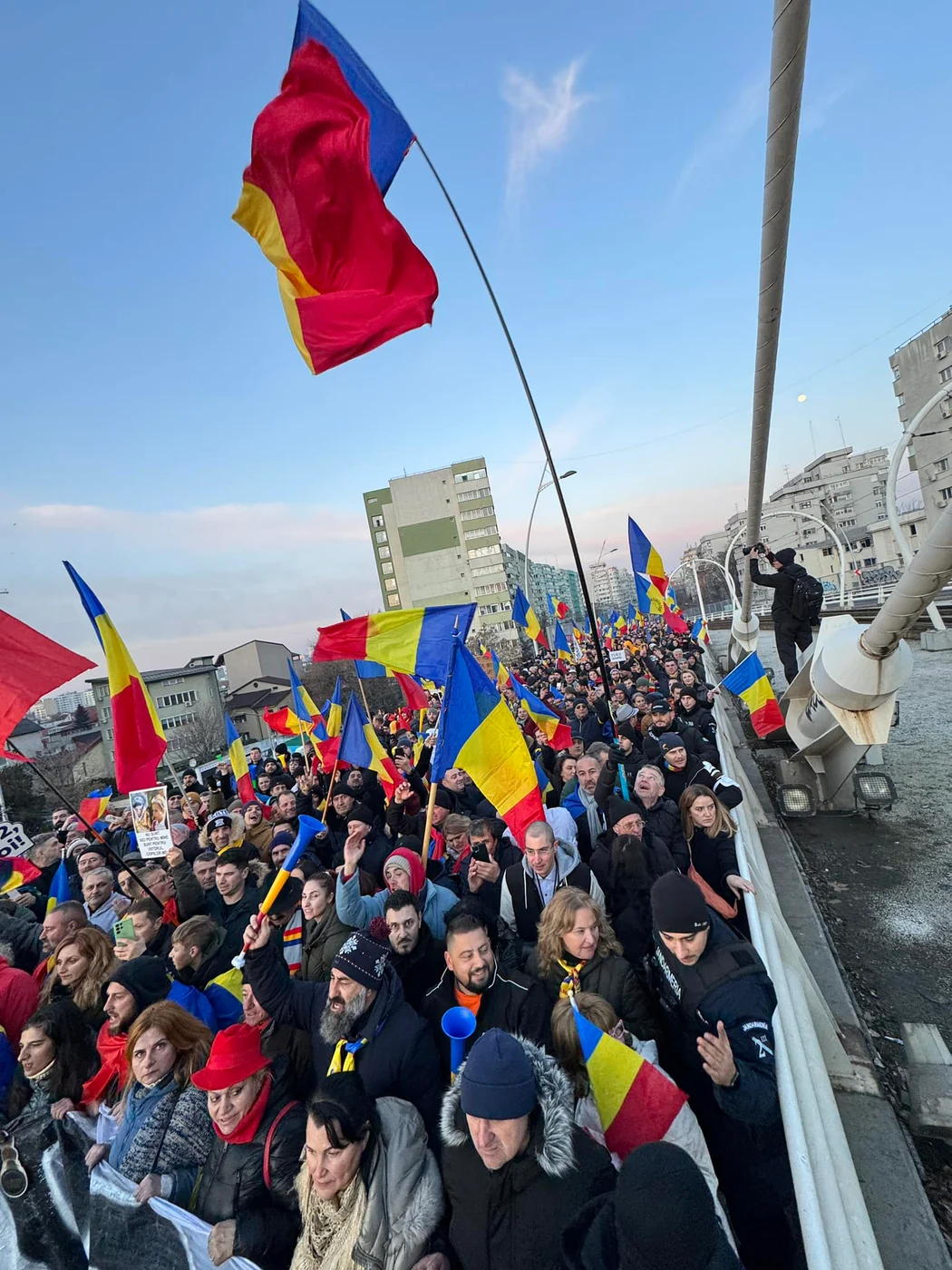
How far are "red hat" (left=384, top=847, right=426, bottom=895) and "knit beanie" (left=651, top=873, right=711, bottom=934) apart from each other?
2146mm

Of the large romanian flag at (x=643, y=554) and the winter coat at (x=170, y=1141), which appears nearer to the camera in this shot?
the winter coat at (x=170, y=1141)

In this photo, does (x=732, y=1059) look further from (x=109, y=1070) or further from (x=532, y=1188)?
(x=109, y=1070)

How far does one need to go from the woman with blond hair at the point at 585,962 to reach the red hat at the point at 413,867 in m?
1.34

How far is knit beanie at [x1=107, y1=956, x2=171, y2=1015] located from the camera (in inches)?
128

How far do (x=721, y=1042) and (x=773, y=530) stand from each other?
303 ft

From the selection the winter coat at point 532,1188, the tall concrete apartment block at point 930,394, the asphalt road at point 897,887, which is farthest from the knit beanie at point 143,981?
the tall concrete apartment block at point 930,394

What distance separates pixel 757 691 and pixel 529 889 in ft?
22.3

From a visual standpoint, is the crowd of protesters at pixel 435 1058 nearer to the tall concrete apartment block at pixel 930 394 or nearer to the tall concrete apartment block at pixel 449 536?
the tall concrete apartment block at pixel 930 394

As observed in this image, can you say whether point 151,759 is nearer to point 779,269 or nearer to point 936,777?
point 779,269

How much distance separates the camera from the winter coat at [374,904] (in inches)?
160

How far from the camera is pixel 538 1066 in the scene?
2057 millimetres

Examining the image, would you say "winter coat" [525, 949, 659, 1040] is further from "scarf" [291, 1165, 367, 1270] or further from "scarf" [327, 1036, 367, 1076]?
"scarf" [291, 1165, 367, 1270]

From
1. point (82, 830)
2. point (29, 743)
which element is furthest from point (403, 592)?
point (82, 830)

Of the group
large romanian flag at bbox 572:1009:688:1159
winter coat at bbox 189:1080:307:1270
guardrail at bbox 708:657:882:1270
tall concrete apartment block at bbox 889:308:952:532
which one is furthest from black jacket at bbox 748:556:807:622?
tall concrete apartment block at bbox 889:308:952:532
